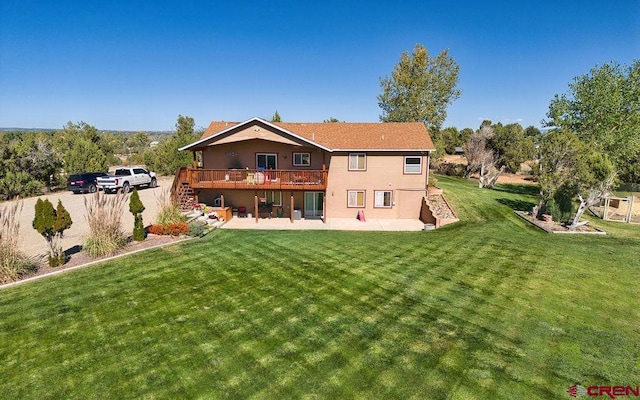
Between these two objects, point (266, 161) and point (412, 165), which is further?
point (266, 161)

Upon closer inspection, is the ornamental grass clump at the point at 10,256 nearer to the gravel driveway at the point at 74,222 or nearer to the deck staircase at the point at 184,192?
the gravel driveway at the point at 74,222

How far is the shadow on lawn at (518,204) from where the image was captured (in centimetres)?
2481

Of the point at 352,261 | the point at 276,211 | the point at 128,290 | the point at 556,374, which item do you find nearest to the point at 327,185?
the point at 276,211

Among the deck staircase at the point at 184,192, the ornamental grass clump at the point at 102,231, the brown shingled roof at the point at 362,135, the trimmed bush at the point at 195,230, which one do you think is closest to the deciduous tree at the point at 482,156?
the brown shingled roof at the point at 362,135

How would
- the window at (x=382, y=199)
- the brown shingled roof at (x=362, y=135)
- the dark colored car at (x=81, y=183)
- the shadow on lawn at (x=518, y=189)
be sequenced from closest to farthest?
the brown shingled roof at (x=362, y=135)
the window at (x=382, y=199)
the dark colored car at (x=81, y=183)
the shadow on lawn at (x=518, y=189)

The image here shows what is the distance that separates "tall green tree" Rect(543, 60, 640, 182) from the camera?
2689 cm

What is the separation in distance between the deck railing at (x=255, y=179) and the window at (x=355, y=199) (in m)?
2.53

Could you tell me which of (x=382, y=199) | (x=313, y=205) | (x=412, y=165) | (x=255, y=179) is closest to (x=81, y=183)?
(x=255, y=179)

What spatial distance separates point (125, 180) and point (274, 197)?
14.0 meters

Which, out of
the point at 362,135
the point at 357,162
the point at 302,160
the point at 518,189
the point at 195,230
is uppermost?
the point at 362,135

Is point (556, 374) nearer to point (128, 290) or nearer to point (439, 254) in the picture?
point (439, 254)

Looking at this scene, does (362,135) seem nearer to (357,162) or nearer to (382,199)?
(357,162)

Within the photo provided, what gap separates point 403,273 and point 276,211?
493 inches

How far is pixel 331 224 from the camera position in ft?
71.0
